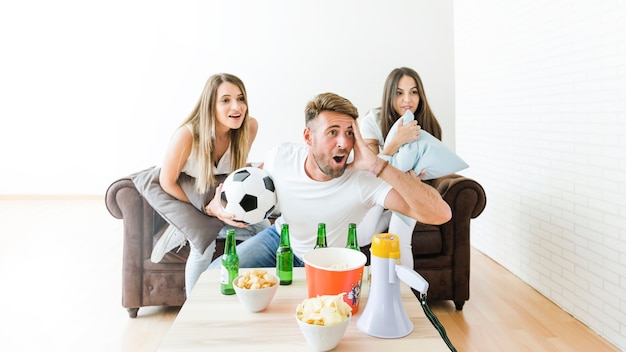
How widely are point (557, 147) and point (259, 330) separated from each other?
2.09 m

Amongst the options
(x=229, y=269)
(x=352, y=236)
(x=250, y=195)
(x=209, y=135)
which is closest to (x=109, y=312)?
(x=209, y=135)

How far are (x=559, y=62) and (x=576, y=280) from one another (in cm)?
115

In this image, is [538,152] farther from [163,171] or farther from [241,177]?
[163,171]

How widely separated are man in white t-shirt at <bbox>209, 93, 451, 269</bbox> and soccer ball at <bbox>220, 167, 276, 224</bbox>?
50 mm

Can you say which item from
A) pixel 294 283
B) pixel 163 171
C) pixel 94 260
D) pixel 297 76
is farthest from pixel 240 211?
pixel 297 76

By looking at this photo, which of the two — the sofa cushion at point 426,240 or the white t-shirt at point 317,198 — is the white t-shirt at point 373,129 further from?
the white t-shirt at point 317,198

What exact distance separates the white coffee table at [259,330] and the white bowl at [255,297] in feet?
0.06

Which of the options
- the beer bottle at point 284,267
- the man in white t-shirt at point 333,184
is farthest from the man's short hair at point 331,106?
the beer bottle at point 284,267

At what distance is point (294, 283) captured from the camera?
1.44 meters

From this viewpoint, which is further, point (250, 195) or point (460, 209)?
point (460, 209)

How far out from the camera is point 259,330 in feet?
3.71

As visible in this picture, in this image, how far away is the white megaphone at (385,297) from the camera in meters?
1.09

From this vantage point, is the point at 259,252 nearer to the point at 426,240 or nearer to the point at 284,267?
the point at 284,267

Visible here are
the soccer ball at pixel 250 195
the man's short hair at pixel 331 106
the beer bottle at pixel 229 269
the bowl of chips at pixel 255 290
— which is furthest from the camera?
the soccer ball at pixel 250 195
